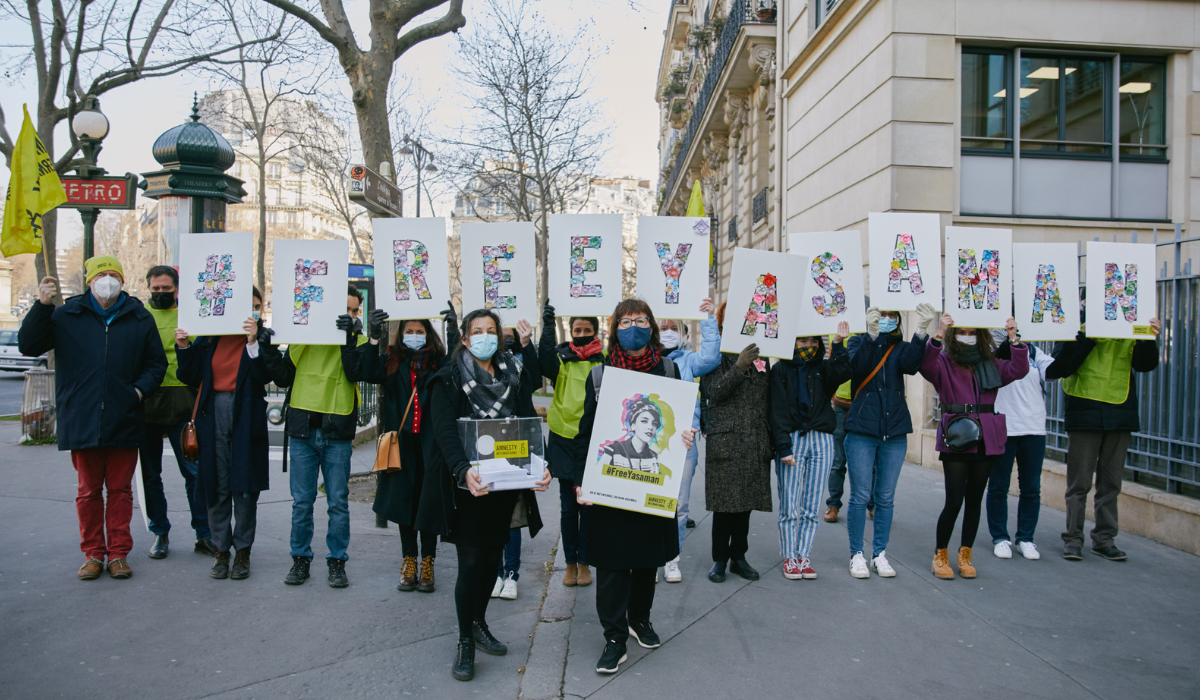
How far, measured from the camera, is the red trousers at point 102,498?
5.61m

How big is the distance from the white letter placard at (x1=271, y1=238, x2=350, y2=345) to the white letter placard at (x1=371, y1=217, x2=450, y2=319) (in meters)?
0.28

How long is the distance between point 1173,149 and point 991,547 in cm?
876

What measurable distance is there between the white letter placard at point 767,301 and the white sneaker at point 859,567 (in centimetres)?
169

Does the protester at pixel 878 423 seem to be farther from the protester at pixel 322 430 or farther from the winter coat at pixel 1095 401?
the protester at pixel 322 430

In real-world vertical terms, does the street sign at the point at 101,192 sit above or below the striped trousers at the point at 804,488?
above

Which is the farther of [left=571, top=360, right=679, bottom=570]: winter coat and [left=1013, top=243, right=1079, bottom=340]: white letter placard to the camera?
[left=1013, top=243, right=1079, bottom=340]: white letter placard

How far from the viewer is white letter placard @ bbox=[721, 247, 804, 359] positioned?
530 centimetres

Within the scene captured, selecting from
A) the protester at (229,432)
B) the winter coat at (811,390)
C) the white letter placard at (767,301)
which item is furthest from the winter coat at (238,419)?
the winter coat at (811,390)

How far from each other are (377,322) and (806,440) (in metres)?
3.11

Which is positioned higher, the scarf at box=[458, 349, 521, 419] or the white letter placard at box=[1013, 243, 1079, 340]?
the white letter placard at box=[1013, 243, 1079, 340]

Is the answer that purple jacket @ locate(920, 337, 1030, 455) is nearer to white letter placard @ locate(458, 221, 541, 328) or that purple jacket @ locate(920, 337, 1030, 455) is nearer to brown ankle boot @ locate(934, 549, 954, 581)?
brown ankle boot @ locate(934, 549, 954, 581)

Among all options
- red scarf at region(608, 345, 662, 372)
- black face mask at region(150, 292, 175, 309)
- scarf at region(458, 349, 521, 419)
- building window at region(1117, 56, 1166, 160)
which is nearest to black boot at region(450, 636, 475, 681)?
scarf at region(458, 349, 521, 419)

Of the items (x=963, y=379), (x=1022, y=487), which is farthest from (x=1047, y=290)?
(x=1022, y=487)

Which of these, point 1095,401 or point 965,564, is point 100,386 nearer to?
point 965,564
